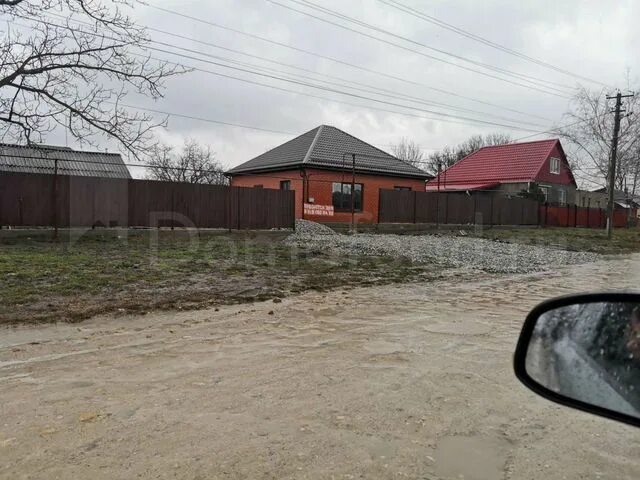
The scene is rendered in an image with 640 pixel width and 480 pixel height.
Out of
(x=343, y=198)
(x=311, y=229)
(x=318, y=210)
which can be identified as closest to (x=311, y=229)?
(x=311, y=229)

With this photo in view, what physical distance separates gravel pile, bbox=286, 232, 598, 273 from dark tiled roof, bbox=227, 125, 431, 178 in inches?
301

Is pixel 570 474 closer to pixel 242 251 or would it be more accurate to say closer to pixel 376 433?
pixel 376 433

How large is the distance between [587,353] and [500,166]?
141 ft

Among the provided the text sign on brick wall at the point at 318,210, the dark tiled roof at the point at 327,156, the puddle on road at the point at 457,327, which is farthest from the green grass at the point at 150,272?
the dark tiled roof at the point at 327,156

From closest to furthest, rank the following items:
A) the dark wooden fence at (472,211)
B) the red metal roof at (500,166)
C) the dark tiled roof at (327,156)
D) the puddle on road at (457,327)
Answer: the puddle on road at (457,327), the dark wooden fence at (472,211), the dark tiled roof at (327,156), the red metal roof at (500,166)

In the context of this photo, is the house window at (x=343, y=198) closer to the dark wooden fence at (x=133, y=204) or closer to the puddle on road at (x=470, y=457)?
the dark wooden fence at (x=133, y=204)

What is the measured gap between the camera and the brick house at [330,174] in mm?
25156

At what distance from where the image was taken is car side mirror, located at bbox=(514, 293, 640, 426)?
5.12 feet

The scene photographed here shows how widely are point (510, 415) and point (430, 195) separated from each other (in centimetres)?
2297

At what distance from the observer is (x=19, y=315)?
20.3ft

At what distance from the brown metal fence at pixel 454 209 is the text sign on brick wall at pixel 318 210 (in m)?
2.51

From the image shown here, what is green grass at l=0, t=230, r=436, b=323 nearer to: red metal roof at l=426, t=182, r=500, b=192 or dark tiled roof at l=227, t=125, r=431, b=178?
dark tiled roof at l=227, t=125, r=431, b=178

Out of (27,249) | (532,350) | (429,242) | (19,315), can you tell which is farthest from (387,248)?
(532,350)

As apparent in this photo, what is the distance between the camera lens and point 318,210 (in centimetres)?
2361
